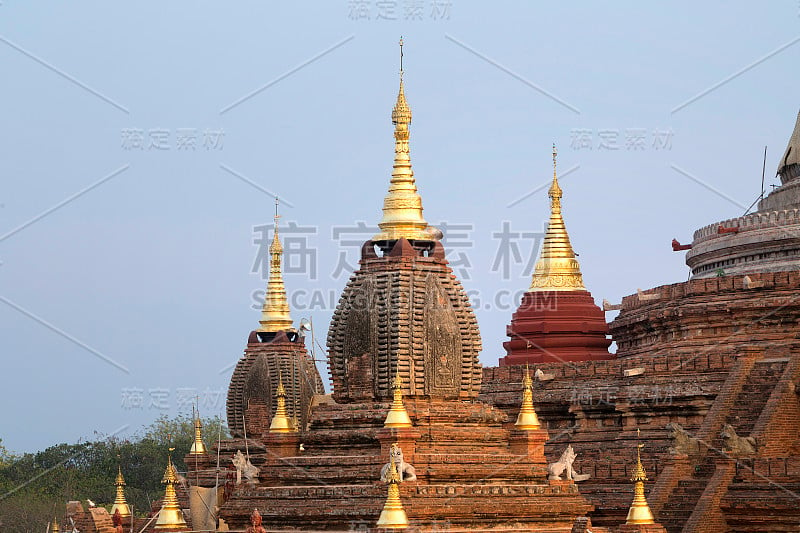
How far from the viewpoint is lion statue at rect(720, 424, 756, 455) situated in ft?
140

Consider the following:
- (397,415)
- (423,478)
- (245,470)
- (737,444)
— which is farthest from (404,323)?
(737,444)

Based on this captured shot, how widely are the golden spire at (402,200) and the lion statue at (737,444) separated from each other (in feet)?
25.5

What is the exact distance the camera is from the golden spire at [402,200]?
4297cm

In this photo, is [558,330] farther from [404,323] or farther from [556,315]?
[404,323]

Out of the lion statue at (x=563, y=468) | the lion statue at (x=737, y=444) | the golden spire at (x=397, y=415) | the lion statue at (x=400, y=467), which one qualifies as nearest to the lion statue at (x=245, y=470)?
the golden spire at (x=397, y=415)

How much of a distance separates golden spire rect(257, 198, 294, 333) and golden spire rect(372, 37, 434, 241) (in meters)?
17.0

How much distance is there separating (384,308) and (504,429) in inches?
141

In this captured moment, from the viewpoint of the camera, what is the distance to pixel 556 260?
201 feet

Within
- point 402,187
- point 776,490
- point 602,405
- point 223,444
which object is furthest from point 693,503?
point 223,444

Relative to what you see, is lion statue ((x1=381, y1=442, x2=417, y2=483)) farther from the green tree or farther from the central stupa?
the green tree

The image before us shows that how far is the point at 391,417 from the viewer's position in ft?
129

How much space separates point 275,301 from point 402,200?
1865cm

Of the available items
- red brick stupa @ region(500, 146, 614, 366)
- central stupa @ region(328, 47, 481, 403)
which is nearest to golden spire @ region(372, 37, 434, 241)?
central stupa @ region(328, 47, 481, 403)

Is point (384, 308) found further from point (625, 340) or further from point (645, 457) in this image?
point (625, 340)
